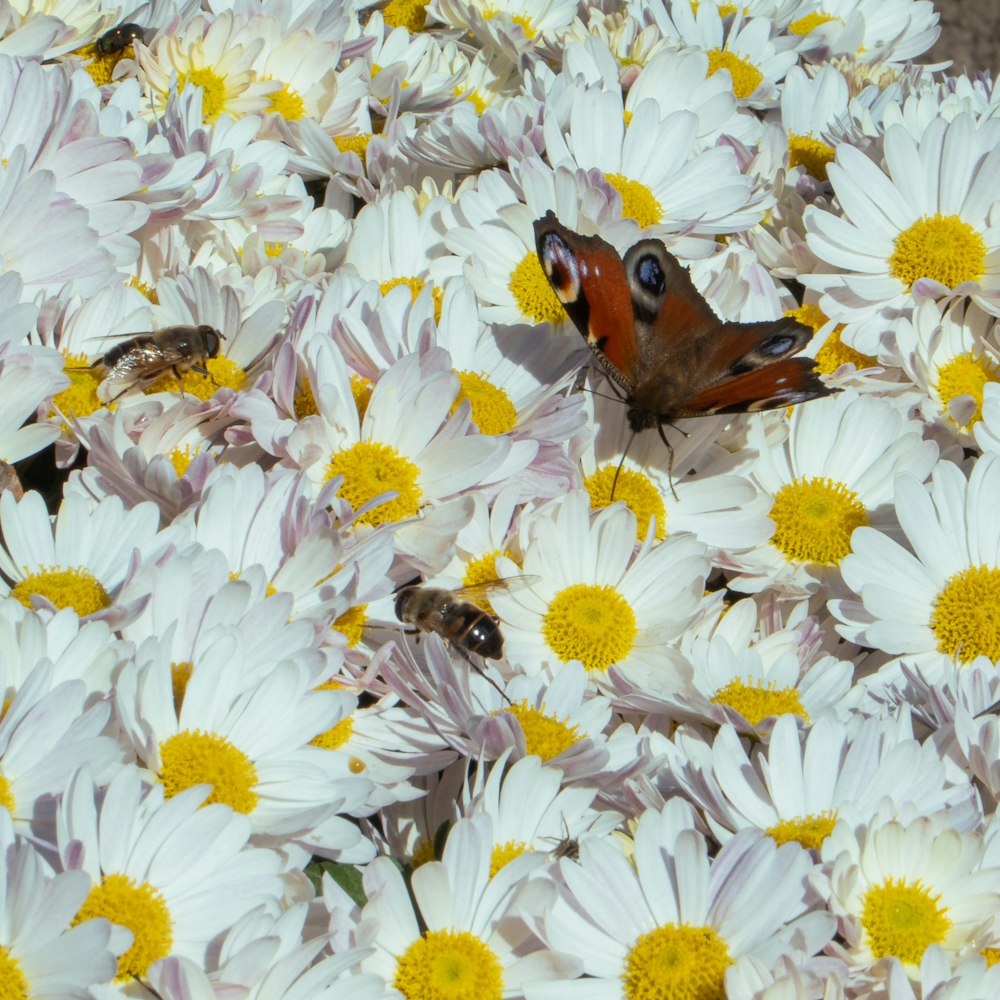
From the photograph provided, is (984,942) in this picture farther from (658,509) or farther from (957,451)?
(957,451)

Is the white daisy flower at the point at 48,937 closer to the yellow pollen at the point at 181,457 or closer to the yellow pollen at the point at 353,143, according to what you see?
the yellow pollen at the point at 181,457

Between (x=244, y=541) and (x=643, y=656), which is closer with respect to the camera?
(x=244, y=541)

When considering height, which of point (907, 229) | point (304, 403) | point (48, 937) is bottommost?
point (48, 937)

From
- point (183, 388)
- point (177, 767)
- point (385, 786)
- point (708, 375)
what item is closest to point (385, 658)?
point (385, 786)

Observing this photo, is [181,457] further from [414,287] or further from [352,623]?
[414,287]

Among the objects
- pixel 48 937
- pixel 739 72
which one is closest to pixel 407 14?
pixel 739 72

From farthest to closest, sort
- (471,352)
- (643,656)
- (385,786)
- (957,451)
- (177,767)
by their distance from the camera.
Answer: (957,451)
(471,352)
(643,656)
(385,786)
(177,767)
